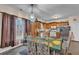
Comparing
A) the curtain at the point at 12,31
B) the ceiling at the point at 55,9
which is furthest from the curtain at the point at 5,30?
the ceiling at the point at 55,9

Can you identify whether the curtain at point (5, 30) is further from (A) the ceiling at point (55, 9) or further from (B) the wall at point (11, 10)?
(A) the ceiling at point (55, 9)

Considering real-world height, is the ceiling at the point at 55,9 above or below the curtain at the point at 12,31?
above

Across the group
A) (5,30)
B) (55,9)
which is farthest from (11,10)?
(55,9)

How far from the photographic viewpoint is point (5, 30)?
6.10ft

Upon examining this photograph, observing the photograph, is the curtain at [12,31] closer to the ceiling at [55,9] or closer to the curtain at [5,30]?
the curtain at [5,30]

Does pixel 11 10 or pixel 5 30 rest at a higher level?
pixel 11 10


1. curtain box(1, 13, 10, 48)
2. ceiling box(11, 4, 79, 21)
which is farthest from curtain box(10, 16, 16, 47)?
ceiling box(11, 4, 79, 21)

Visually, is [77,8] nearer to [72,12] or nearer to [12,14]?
[72,12]

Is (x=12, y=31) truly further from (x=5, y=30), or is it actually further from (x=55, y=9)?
(x=55, y=9)

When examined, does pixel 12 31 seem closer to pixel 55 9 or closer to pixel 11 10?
pixel 11 10

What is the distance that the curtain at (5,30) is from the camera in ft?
6.06

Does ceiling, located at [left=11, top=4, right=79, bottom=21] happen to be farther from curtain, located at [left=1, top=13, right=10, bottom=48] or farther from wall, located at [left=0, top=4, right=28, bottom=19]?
curtain, located at [left=1, top=13, right=10, bottom=48]

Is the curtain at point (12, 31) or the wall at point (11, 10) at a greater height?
the wall at point (11, 10)
